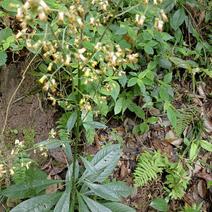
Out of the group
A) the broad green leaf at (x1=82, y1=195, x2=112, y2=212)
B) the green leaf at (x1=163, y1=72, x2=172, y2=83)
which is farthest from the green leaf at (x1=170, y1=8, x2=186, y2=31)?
the broad green leaf at (x1=82, y1=195, x2=112, y2=212)

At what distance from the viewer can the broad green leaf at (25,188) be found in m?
2.53

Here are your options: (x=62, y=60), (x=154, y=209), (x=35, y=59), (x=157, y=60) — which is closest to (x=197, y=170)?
(x=154, y=209)

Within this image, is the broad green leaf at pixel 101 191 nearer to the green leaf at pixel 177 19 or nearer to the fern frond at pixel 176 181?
the fern frond at pixel 176 181

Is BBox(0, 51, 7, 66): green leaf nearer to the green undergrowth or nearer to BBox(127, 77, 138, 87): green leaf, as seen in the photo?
the green undergrowth

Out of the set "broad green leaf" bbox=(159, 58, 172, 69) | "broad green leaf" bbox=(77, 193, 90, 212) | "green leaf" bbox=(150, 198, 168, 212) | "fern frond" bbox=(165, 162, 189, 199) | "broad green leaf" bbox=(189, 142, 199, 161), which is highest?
"broad green leaf" bbox=(159, 58, 172, 69)

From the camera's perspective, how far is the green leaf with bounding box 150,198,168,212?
307 centimetres

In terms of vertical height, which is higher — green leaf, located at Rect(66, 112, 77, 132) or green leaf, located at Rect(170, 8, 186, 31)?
green leaf, located at Rect(66, 112, 77, 132)

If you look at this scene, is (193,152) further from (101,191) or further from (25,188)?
(25,188)

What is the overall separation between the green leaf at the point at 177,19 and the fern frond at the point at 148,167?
1046 millimetres

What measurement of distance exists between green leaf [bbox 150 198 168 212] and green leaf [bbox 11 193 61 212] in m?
0.83

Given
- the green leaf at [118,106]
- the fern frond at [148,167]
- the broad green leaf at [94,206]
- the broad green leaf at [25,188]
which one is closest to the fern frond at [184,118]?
the fern frond at [148,167]

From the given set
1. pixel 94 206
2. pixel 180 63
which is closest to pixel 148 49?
pixel 180 63

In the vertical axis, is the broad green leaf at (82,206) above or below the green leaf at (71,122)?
below

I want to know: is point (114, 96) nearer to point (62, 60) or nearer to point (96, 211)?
point (96, 211)
